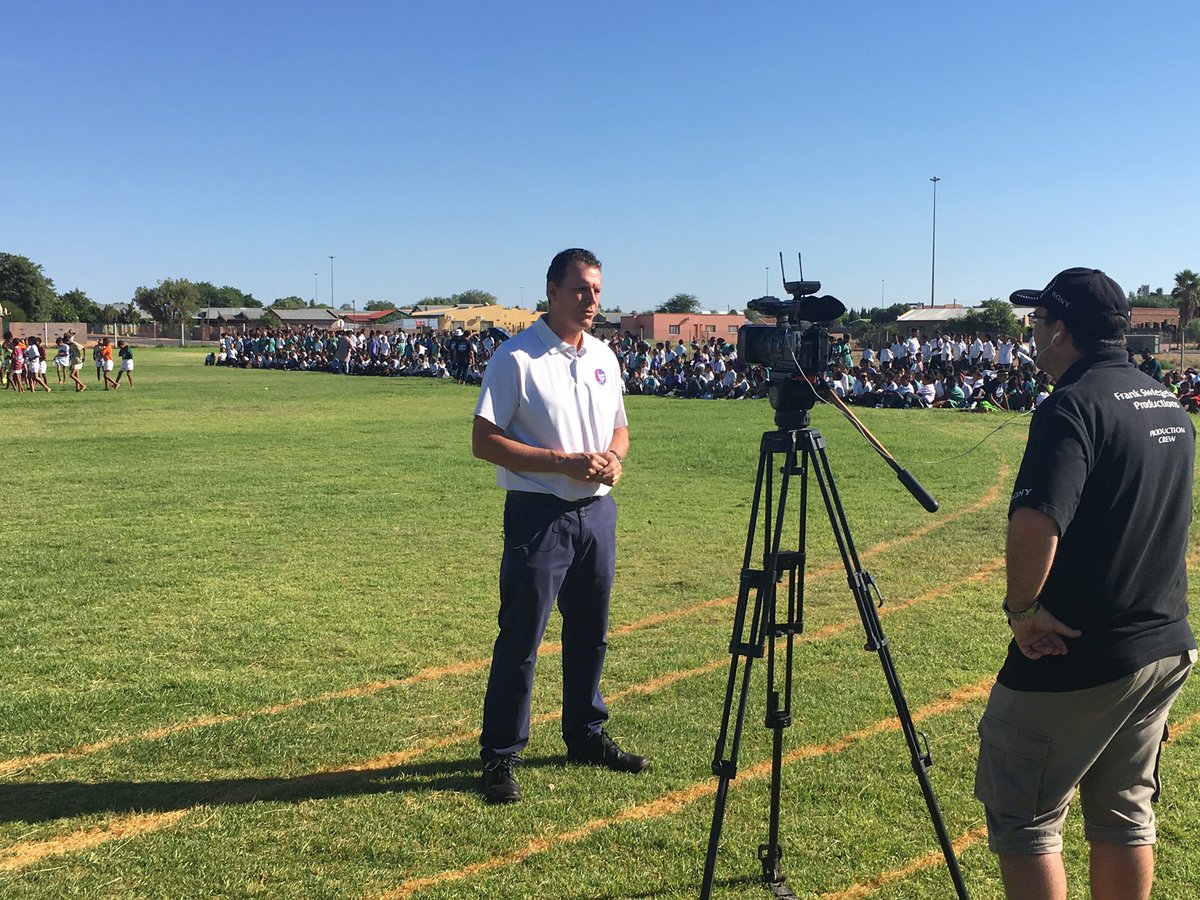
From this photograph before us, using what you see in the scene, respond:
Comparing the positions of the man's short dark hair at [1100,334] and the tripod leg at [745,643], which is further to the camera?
the tripod leg at [745,643]

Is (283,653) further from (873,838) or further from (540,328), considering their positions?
(873,838)

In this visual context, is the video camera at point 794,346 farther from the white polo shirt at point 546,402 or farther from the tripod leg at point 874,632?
the white polo shirt at point 546,402

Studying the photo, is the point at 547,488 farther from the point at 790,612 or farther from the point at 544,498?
the point at 790,612

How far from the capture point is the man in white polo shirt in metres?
4.26

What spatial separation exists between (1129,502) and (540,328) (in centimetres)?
262

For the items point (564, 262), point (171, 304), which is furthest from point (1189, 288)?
point (171, 304)

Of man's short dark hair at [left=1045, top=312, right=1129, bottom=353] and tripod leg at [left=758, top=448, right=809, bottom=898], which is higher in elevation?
man's short dark hair at [left=1045, top=312, right=1129, bottom=353]

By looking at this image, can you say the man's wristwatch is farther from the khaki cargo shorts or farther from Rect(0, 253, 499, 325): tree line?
Rect(0, 253, 499, 325): tree line

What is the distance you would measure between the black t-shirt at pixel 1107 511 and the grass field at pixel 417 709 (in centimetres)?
135

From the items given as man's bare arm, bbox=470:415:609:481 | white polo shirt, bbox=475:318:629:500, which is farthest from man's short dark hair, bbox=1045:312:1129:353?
white polo shirt, bbox=475:318:629:500

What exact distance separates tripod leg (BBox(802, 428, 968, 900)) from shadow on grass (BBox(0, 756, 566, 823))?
1990mm

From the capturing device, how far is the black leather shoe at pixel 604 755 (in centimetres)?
452

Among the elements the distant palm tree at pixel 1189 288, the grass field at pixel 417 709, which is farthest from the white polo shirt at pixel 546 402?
the distant palm tree at pixel 1189 288

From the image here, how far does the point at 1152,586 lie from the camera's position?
9.10 feet
